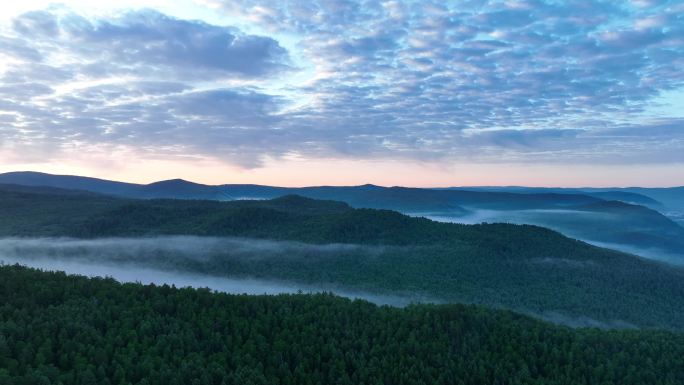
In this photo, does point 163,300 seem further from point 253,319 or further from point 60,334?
point 60,334

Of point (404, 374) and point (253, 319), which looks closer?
point (404, 374)

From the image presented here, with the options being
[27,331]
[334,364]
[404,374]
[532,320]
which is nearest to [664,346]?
[532,320]

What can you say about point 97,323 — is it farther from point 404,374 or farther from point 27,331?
point 404,374

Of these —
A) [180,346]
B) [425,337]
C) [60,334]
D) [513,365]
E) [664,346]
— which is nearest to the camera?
[60,334]

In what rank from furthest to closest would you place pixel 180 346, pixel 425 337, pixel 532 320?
1. pixel 532 320
2. pixel 425 337
3. pixel 180 346

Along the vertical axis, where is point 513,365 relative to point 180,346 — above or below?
below

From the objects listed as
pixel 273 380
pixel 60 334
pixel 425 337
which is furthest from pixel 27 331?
pixel 425 337
